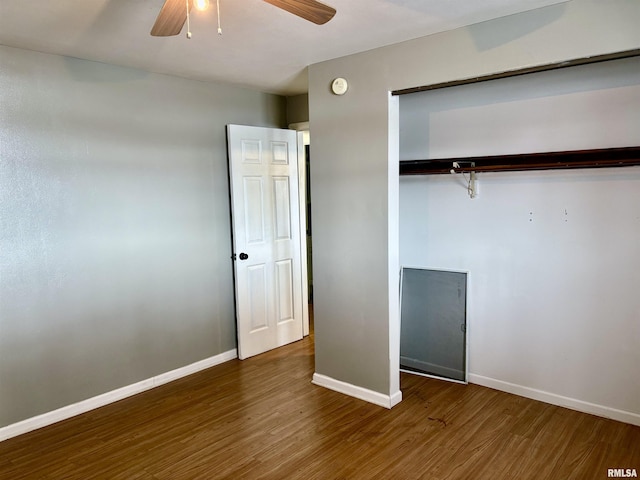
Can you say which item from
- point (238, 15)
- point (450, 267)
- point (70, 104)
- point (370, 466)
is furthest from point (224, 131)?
point (370, 466)

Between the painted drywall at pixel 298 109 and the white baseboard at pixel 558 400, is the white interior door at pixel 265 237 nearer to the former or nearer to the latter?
the painted drywall at pixel 298 109

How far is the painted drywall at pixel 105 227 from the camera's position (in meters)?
2.84

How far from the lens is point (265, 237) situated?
4.18 metres

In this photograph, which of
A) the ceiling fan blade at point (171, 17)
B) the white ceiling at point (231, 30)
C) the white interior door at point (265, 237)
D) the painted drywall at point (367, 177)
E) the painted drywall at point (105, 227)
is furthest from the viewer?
the white interior door at point (265, 237)

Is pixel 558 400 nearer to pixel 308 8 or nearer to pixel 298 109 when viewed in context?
pixel 308 8

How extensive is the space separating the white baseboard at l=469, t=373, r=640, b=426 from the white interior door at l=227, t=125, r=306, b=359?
5.96ft

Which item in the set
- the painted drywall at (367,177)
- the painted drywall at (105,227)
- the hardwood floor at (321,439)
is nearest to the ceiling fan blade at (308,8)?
the painted drywall at (367,177)

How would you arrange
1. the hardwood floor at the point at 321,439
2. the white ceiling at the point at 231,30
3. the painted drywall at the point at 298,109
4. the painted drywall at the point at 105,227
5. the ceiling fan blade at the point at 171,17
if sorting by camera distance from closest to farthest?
1. the ceiling fan blade at the point at 171,17
2. the white ceiling at the point at 231,30
3. the hardwood floor at the point at 321,439
4. the painted drywall at the point at 105,227
5. the painted drywall at the point at 298,109

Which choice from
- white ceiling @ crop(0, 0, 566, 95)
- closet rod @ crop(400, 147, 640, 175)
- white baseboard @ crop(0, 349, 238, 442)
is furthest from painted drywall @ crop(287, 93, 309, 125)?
white baseboard @ crop(0, 349, 238, 442)

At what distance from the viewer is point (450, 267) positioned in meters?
3.48

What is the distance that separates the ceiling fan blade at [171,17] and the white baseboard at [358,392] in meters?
2.54

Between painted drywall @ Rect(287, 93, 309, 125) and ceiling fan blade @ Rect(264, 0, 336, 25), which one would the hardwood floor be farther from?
painted drywall @ Rect(287, 93, 309, 125)

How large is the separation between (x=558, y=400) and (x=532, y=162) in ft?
5.24

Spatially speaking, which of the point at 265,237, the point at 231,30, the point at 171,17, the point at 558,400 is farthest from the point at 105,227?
the point at 558,400
